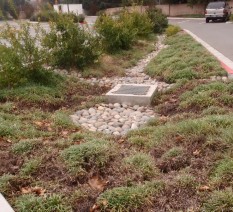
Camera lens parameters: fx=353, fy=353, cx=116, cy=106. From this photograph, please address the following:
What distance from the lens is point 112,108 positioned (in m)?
6.83

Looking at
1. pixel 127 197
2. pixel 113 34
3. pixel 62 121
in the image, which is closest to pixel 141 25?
pixel 113 34

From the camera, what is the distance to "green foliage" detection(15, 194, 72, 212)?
125 inches

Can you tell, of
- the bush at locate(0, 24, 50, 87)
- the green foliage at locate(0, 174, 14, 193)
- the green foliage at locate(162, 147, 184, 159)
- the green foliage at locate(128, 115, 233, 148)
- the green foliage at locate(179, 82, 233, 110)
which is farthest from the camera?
the bush at locate(0, 24, 50, 87)

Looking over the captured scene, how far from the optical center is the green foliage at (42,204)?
316 centimetres

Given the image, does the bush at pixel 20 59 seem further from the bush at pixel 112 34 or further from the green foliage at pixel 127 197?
the bush at pixel 112 34

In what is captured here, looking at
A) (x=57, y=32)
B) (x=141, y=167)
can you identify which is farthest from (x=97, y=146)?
(x=57, y=32)

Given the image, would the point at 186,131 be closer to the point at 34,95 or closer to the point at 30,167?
the point at 30,167

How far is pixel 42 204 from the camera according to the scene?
3197mm

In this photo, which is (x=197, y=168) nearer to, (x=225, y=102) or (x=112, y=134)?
(x=112, y=134)

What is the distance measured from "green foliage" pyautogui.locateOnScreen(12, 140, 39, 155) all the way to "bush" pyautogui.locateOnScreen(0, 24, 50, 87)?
296cm

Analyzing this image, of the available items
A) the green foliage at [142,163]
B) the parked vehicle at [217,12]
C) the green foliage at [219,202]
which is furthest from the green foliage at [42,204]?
the parked vehicle at [217,12]

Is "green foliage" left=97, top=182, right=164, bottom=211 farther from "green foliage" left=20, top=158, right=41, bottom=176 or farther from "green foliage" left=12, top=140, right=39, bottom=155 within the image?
"green foliage" left=12, top=140, right=39, bottom=155

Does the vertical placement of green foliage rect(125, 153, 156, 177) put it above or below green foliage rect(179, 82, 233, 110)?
below

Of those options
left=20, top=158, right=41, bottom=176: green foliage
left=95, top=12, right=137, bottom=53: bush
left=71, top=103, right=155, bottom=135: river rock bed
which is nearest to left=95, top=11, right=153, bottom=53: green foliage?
left=95, top=12, right=137, bottom=53: bush
